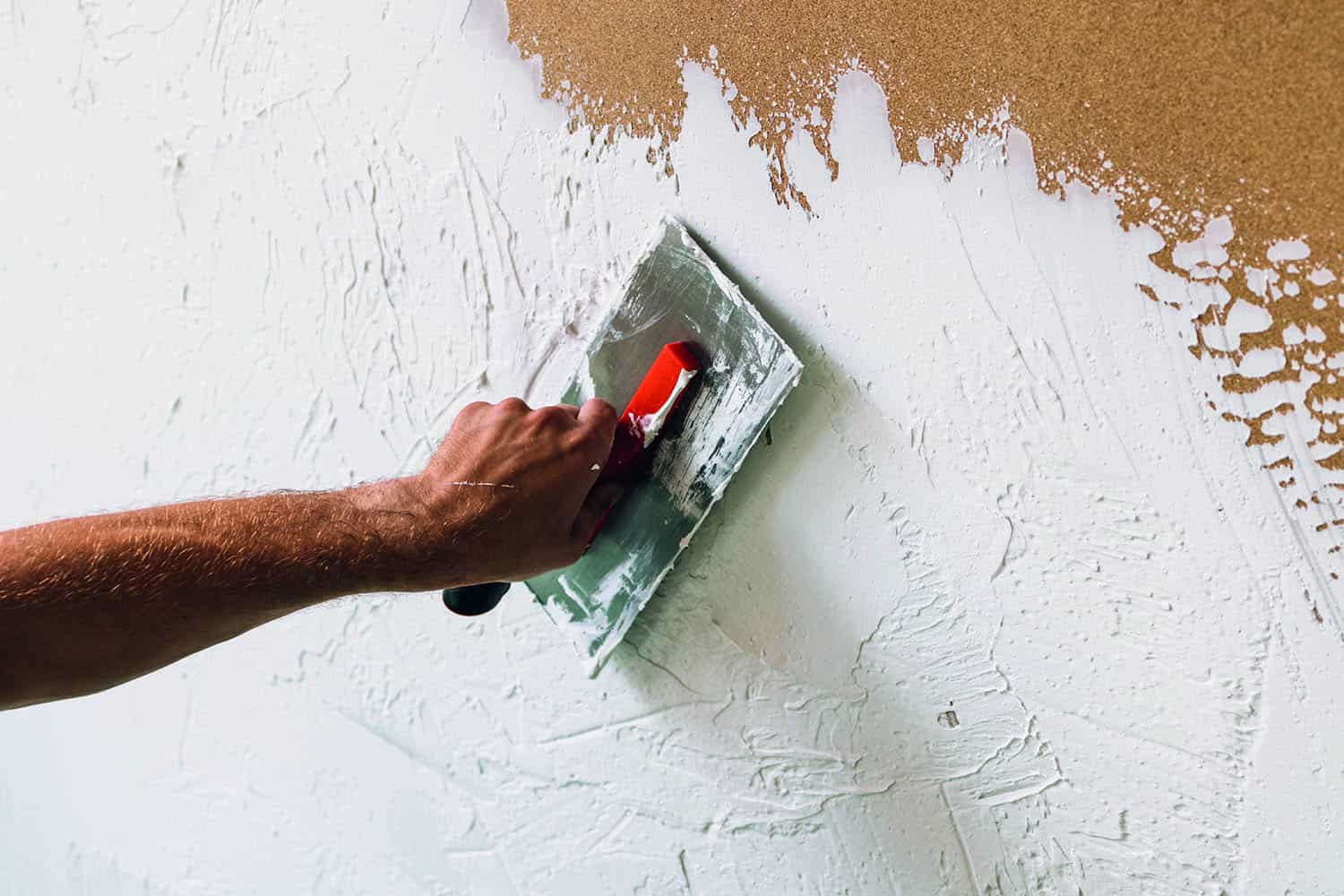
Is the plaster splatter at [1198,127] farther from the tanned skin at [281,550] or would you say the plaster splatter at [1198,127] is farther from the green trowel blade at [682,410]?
the tanned skin at [281,550]

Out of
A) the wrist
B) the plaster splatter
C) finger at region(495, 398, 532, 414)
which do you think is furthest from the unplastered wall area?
the wrist

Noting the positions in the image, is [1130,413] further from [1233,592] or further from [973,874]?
[973,874]

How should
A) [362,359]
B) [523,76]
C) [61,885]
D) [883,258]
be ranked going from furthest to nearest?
1. [61,885]
2. [362,359]
3. [523,76]
4. [883,258]

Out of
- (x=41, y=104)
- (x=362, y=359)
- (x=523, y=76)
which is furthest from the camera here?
(x=41, y=104)

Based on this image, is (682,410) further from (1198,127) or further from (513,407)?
(1198,127)

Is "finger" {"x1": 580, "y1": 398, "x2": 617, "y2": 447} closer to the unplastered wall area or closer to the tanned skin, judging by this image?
the tanned skin

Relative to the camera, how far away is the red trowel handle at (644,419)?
854mm

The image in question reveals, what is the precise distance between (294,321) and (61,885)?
3.52ft

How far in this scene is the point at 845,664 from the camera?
0.86 metres

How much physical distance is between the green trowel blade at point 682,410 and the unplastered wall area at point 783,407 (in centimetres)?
3

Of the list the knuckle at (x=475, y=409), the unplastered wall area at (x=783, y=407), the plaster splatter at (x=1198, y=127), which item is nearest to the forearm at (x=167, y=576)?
the knuckle at (x=475, y=409)

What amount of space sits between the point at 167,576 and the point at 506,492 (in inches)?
10.4

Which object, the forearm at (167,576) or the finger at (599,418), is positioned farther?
the finger at (599,418)

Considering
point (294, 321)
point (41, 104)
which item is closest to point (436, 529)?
point (294, 321)
